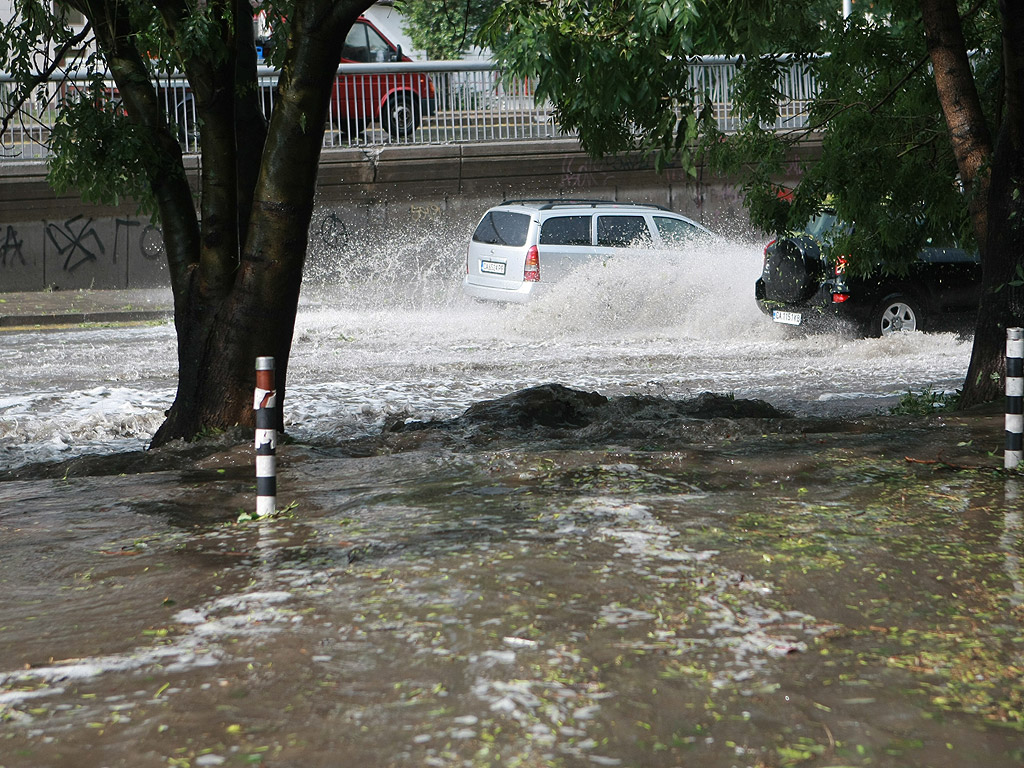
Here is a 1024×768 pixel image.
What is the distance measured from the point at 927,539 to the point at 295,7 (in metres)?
4.96

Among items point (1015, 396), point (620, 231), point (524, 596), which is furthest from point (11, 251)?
point (524, 596)

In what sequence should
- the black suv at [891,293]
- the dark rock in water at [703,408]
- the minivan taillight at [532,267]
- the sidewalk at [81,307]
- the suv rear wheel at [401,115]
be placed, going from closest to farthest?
the dark rock in water at [703,408], the black suv at [891,293], the minivan taillight at [532,267], the sidewalk at [81,307], the suv rear wheel at [401,115]

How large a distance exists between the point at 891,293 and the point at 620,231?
4.66 meters

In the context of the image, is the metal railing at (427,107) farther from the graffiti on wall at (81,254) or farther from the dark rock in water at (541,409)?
the dark rock in water at (541,409)

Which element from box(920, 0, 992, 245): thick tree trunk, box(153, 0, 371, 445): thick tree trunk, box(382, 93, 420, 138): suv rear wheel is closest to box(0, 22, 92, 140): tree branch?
box(153, 0, 371, 445): thick tree trunk

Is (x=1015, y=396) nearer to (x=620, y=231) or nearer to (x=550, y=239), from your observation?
(x=550, y=239)

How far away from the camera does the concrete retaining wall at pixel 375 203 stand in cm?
2183

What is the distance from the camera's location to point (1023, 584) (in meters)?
4.60

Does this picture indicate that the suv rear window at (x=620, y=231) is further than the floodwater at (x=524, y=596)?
Yes

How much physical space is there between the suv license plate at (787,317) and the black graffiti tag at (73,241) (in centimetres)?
1307

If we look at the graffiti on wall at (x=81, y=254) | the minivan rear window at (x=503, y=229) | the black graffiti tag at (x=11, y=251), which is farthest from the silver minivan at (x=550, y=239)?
the black graffiti tag at (x=11, y=251)

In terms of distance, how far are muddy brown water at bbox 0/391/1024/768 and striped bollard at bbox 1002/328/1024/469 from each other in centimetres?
17

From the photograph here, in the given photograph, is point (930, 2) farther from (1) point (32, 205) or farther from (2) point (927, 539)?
(1) point (32, 205)

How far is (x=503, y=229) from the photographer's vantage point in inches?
678
